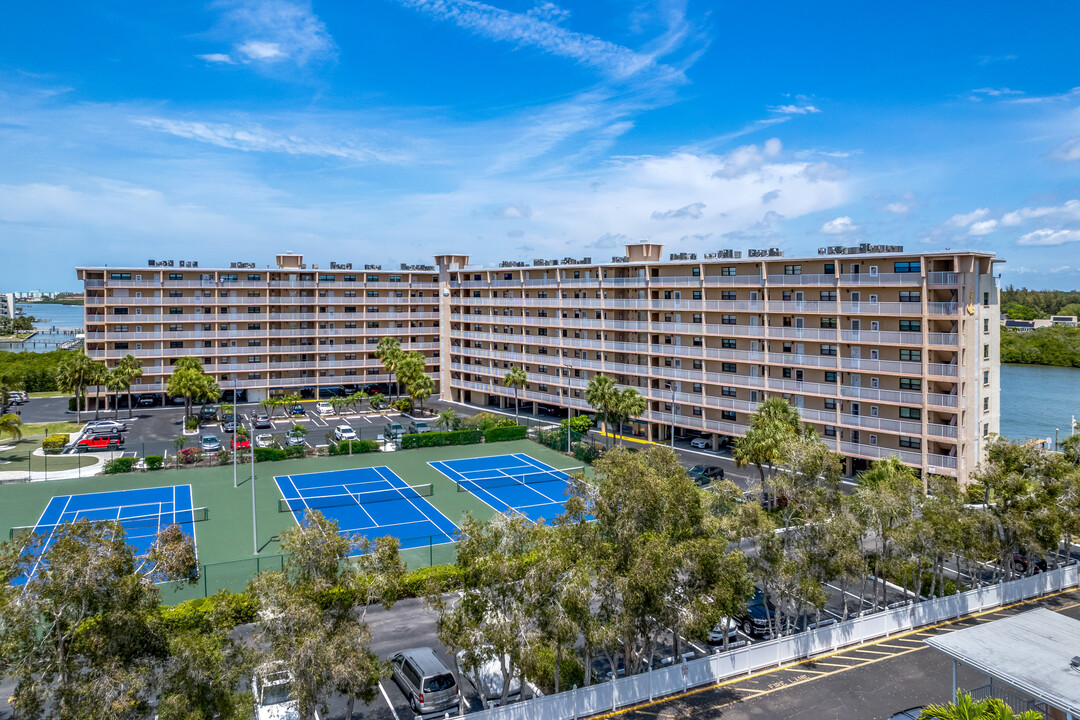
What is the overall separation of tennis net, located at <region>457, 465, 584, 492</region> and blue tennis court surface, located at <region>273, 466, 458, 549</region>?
181 inches

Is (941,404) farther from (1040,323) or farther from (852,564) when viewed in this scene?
(1040,323)

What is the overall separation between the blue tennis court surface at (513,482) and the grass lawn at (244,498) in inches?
44.4

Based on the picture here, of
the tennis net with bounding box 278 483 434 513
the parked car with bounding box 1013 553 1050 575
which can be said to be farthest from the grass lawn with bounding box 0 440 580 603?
the parked car with bounding box 1013 553 1050 575

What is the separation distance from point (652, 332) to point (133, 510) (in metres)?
45.3

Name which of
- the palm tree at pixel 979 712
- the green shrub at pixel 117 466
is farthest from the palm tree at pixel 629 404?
the palm tree at pixel 979 712

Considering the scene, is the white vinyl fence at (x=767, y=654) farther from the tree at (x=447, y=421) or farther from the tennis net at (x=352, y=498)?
the tree at (x=447, y=421)

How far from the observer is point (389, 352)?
92812 millimetres

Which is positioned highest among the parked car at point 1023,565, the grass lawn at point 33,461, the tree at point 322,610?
the tree at point 322,610

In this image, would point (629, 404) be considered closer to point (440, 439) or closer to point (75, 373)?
point (440, 439)

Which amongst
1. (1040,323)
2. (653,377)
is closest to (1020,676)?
(653,377)

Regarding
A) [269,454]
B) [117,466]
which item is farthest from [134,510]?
[269,454]

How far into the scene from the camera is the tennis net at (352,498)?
5200 cm

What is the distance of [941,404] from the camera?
51125 millimetres

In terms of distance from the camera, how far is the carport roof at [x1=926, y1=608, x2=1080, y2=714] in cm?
2142
